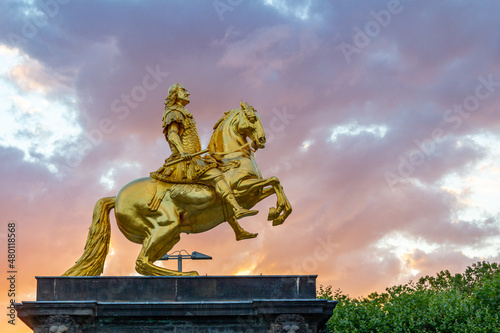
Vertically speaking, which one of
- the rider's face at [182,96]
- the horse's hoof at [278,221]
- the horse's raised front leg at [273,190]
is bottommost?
the horse's hoof at [278,221]

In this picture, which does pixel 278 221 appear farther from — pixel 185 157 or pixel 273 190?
pixel 185 157

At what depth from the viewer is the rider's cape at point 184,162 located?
64.7 feet

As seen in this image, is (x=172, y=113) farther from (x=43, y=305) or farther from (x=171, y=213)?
(x=43, y=305)

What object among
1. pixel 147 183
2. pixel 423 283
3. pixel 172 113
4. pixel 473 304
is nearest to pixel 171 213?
pixel 147 183

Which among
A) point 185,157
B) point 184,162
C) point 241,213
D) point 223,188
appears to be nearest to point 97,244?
point 184,162

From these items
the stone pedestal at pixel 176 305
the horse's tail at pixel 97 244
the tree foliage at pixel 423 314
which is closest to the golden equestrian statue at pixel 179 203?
the horse's tail at pixel 97 244

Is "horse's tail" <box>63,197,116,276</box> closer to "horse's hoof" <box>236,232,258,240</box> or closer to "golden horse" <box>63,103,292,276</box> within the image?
"golden horse" <box>63,103,292,276</box>

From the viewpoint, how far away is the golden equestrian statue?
19328 mm

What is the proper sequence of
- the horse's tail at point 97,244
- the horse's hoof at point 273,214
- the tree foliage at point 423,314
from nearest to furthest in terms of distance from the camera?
the horse's tail at point 97,244, the horse's hoof at point 273,214, the tree foliage at point 423,314

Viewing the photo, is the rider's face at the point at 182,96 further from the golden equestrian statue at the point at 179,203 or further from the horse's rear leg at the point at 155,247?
the horse's rear leg at the point at 155,247

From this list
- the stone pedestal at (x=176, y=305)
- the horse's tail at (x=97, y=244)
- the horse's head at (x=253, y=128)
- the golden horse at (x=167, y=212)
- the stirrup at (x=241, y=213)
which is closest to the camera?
the stone pedestal at (x=176, y=305)

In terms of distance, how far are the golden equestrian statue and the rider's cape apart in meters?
0.03

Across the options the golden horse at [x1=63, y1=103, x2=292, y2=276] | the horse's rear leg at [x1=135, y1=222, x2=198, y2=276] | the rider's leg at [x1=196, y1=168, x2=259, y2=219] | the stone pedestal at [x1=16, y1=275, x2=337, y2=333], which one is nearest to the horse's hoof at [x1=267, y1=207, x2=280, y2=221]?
the golden horse at [x1=63, y1=103, x2=292, y2=276]

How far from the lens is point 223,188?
63.4 feet
